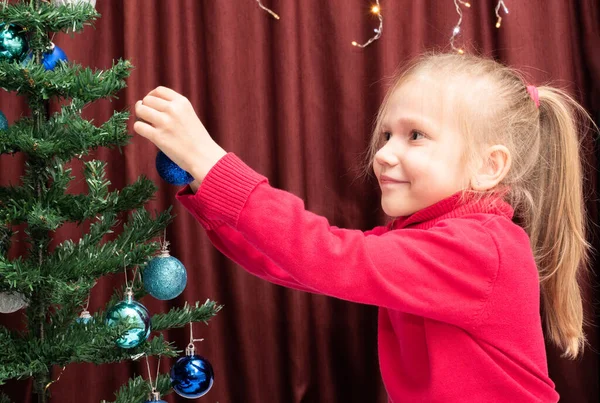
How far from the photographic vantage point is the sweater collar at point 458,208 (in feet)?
3.67

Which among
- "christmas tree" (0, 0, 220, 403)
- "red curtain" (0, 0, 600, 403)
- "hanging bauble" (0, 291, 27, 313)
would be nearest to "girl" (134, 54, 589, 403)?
"christmas tree" (0, 0, 220, 403)

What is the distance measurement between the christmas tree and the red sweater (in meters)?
0.17

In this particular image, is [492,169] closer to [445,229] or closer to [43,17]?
[445,229]

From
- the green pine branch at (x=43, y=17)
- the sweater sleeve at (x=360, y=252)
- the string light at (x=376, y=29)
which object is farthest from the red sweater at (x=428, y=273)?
the string light at (x=376, y=29)

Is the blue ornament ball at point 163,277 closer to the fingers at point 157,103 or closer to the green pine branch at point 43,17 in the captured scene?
the fingers at point 157,103

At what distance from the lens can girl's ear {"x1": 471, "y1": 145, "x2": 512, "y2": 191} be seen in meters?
1.15

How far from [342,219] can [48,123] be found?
935mm

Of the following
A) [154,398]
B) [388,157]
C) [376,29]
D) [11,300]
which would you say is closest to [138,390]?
[154,398]

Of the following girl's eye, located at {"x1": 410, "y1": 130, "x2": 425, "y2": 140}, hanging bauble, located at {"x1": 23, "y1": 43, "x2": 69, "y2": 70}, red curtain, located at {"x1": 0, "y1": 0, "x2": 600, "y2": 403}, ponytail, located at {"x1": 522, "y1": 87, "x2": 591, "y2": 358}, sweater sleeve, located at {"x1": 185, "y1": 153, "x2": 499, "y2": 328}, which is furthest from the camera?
red curtain, located at {"x1": 0, "y1": 0, "x2": 600, "y2": 403}

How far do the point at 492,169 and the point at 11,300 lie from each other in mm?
854

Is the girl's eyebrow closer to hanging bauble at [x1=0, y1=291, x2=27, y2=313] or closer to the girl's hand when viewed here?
the girl's hand

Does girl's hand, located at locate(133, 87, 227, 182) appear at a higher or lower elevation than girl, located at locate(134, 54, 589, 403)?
higher

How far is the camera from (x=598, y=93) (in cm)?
178

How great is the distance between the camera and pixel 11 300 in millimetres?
1031
